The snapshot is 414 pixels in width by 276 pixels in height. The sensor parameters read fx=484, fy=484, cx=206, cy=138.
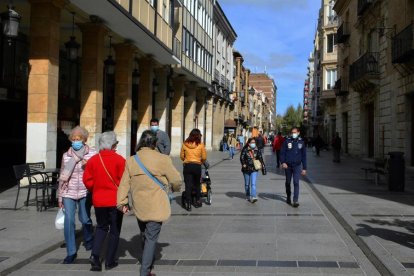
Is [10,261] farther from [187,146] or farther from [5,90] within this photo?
[5,90]

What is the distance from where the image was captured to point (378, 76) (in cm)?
2691

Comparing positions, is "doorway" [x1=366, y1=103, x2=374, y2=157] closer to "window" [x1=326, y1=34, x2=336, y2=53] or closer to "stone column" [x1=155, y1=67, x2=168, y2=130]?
"stone column" [x1=155, y1=67, x2=168, y2=130]

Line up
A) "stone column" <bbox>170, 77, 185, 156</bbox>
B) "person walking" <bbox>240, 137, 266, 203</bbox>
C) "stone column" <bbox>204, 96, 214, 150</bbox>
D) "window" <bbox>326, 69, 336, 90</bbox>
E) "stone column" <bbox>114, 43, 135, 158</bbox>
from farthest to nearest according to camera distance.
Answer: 1. "window" <bbox>326, 69, 336, 90</bbox>
2. "stone column" <bbox>204, 96, 214, 150</bbox>
3. "stone column" <bbox>170, 77, 185, 156</bbox>
4. "stone column" <bbox>114, 43, 135, 158</bbox>
5. "person walking" <bbox>240, 137, 266, 203</bbox>

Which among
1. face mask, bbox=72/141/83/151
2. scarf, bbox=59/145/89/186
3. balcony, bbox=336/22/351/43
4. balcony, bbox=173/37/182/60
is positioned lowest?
scarf, bbox=59/145/89/186

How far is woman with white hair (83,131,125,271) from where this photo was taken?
18.8 feet

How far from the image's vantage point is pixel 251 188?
11500mm

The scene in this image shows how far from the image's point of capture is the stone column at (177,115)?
105 ft

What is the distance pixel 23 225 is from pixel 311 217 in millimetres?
5335

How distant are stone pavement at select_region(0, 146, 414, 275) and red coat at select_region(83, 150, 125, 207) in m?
0.88

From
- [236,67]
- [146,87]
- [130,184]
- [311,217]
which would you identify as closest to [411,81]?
[146,87]

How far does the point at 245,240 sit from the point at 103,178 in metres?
2.69

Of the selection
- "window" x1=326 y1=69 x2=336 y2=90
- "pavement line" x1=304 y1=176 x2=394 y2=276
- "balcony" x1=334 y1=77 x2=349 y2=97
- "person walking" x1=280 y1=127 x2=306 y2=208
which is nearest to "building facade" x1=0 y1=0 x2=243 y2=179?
"person walking" x1=280 y1=127 x2=306 y2=208

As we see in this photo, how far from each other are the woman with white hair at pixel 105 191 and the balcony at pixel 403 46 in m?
17.0

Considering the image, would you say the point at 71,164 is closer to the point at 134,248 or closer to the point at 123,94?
the point at 134,248
